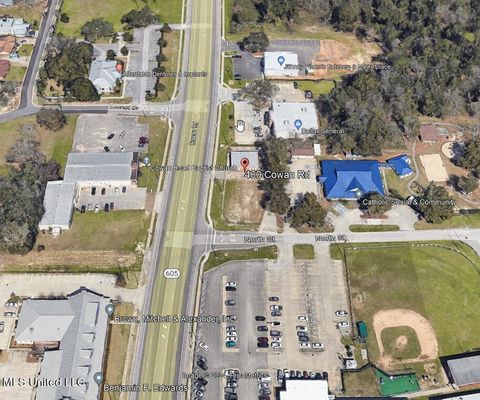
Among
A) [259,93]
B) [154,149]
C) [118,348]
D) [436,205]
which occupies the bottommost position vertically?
[118,348]

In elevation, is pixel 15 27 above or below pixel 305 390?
above

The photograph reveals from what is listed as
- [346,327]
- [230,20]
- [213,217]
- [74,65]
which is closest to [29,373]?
[213,217]

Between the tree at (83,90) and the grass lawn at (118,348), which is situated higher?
the tree at (83,90)

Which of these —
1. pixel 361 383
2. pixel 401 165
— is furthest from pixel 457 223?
pixel 361 383

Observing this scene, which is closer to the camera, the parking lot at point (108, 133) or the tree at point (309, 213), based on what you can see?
the tree at point (309, 213)

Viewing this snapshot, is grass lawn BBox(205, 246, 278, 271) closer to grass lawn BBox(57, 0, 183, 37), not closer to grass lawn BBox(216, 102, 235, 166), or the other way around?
grass lawn BBox(216, 102, 235, 166)

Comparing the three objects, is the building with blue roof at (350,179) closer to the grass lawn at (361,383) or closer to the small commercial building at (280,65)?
the small commercial building at (280,65)

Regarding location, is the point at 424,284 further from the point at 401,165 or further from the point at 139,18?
the point at 139,18

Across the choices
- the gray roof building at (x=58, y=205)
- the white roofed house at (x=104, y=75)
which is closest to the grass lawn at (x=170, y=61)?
the white roofed house at (x=104, y=75)
